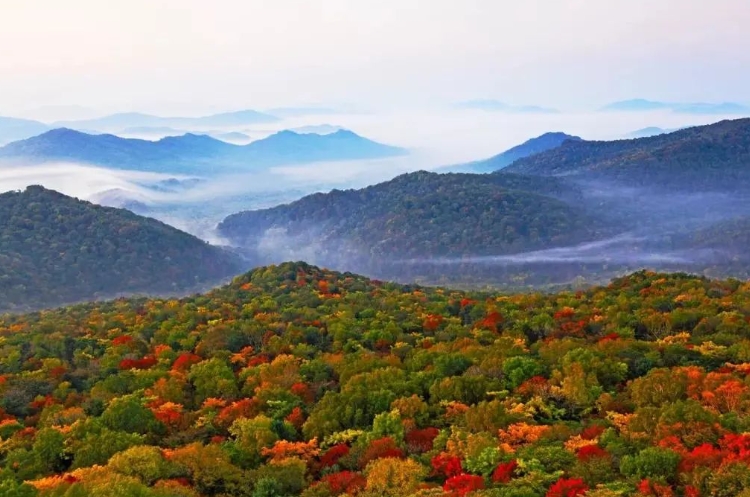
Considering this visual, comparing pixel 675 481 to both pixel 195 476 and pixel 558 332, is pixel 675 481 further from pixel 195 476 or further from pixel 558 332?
pixel 558 332

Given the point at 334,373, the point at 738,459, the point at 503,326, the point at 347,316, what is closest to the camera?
the point at 738,459

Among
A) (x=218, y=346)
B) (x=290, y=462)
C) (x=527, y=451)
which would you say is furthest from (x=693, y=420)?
(x=218, y=346)

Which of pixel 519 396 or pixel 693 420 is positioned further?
pixel 519 396

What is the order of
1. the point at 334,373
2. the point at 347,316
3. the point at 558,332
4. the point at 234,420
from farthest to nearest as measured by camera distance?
the point at 347,316
the point at 558,332
the point at 334,373
the point at 234,420

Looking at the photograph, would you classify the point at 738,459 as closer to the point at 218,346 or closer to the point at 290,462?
the point at 290,462

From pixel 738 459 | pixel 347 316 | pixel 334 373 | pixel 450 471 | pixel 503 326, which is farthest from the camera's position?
pixel 347 316

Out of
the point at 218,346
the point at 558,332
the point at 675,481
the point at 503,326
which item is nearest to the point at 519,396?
the point at 675,481
